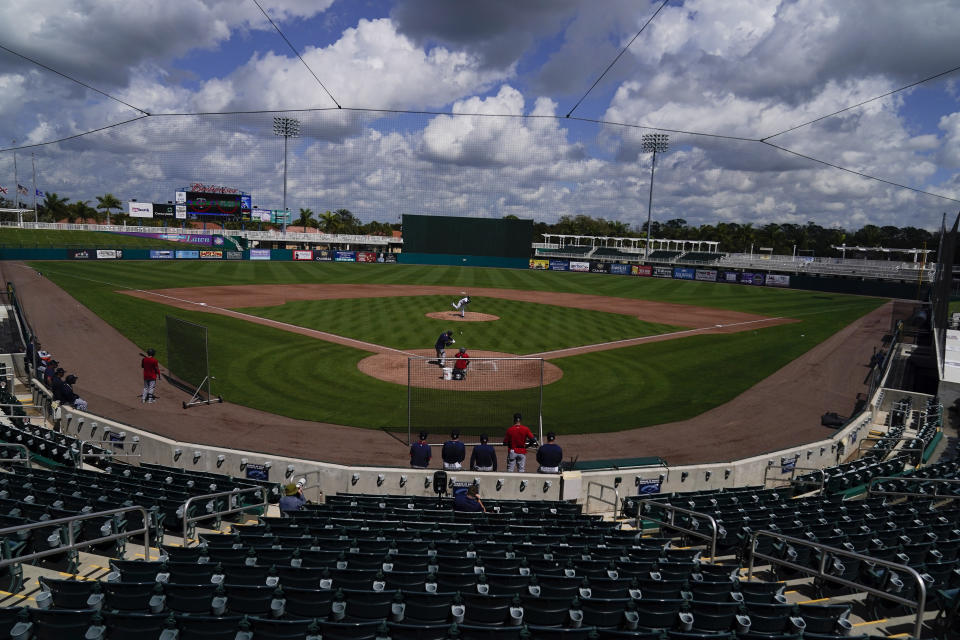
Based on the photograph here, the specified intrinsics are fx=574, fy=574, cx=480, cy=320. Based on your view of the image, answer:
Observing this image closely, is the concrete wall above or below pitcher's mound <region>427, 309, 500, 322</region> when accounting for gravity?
below

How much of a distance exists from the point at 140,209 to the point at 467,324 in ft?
355

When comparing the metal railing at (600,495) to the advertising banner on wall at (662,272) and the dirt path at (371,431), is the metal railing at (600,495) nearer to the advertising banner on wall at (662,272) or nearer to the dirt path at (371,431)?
the dirt path at (371,431)

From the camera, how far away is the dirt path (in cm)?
1471

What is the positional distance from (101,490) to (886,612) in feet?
34.4

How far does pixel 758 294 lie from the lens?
195 feet

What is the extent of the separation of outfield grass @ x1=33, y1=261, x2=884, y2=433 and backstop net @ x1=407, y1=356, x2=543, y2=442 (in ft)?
2.19

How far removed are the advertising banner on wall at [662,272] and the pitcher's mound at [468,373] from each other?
58197 millimetres

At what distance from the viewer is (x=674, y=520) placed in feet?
31.3

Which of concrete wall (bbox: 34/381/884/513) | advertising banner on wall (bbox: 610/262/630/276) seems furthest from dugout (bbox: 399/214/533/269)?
concrete wall (bbox: 34/381/884/513)

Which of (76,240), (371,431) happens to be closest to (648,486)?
(371,431)

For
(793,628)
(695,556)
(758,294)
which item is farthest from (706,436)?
(758,294)

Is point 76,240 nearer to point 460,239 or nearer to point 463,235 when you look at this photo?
point 460,239

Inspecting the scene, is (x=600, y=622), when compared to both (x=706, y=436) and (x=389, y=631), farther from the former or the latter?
(x=706, y=436)

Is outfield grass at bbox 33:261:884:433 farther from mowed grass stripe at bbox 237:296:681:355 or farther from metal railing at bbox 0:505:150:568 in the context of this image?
metal railing at bbox 0:505:150:568
